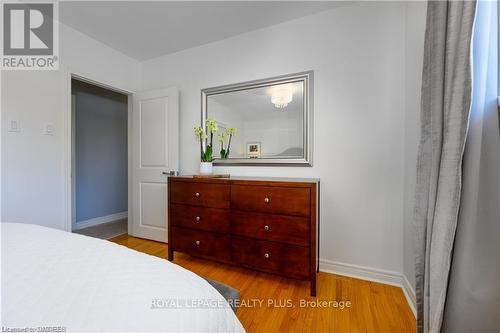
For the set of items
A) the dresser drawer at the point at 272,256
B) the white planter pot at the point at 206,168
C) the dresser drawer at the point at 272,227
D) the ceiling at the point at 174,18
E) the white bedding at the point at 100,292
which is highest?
the ceiling at the point at 174,18

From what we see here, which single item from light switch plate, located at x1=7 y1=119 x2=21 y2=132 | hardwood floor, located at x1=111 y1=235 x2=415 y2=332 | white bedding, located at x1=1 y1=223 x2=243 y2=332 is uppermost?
light switch plate, located at x1=7 y1=119 x2=21 y2=132

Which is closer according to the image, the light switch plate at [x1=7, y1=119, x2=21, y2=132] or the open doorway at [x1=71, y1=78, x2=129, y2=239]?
the light switch plate at [x1=7, y1=119, x2=21, y2=132]

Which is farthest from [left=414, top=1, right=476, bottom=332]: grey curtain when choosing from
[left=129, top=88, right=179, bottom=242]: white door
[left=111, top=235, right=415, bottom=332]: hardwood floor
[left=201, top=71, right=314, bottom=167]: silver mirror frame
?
[left=129, top=88, right=179, bottom=242]: white door

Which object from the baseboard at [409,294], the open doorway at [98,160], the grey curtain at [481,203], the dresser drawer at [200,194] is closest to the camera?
the grey curtain at [481,203]

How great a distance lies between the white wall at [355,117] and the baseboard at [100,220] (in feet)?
9.91

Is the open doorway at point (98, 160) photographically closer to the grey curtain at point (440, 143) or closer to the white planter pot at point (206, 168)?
the white planter pot at point (206, 168)

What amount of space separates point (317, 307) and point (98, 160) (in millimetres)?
3807

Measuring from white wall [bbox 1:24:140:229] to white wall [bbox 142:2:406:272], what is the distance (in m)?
1.96

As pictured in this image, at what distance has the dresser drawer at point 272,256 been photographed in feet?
5.54

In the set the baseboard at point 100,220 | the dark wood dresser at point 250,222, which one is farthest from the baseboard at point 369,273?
the baseboard at point 100,220

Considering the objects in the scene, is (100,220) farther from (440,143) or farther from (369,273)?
(440,143)

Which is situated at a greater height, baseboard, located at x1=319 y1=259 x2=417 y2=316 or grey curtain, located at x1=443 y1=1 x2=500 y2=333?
grey curtain, located at x1=443 y1=1 x2=500 y2=333

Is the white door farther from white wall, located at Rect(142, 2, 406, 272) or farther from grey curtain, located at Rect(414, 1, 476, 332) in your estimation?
grey curtain, located at Rect(414, 1, 476, 332)

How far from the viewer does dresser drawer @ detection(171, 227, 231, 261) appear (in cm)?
197
